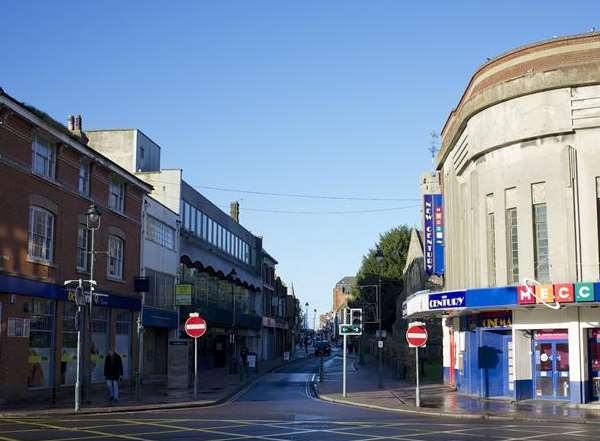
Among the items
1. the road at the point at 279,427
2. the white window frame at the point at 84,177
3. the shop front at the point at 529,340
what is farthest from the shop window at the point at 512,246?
the white window frame at the point at 84,177

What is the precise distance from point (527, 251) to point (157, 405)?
14.4 m

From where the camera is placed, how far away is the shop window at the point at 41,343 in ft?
89.5

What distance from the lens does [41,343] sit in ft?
92.4

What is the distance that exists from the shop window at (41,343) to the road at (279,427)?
5.98 meters

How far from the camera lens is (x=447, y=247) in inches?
1447

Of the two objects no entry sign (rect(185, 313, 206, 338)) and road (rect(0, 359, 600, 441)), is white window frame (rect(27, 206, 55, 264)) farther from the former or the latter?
road (rect(0, 359, 600, 441))

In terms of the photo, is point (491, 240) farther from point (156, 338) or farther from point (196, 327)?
point (156, 338)

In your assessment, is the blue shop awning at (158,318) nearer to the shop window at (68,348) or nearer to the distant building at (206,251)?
the distant building at (206,251)

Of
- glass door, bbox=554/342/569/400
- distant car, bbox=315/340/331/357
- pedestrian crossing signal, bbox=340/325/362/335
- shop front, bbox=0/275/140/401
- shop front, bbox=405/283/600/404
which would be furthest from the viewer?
distant car, bbox=315/340/331/357

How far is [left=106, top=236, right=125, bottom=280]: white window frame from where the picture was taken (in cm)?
3509

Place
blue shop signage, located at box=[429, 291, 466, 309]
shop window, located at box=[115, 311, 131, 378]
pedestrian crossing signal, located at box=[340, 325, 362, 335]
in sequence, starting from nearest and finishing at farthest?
blue shop signage, located at box=[429, 291, 466, 309] → pedestrian crossing signal, located at box=[340, 325, 362, 335] → shop window, located at box=[115, 311, 131, 378]

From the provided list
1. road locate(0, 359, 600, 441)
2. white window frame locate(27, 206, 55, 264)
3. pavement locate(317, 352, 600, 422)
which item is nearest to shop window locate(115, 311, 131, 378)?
white window frame locate(27, 206, 55, 264)

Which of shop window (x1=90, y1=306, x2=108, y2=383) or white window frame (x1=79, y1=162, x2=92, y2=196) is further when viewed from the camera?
shop window (x1=90, y1=306, x2=108, y2=383)

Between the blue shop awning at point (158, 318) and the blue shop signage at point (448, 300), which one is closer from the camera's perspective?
the blue shop signage at point (448, 300)
